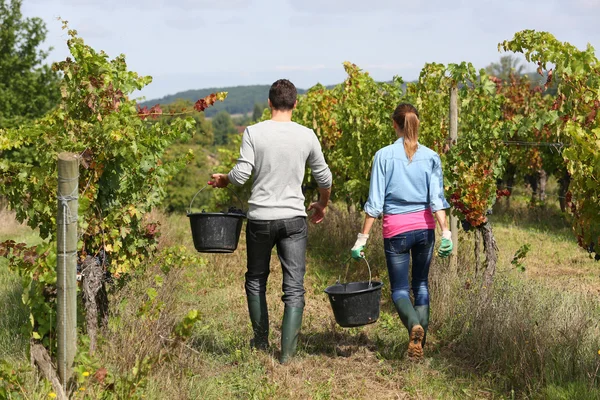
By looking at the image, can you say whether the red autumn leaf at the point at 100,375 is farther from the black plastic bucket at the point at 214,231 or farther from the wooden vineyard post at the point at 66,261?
the black plastic bucket at the point at 214,231

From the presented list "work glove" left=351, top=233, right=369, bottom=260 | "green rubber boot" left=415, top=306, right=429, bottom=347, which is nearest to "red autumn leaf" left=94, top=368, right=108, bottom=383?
"work glove" left=351, top=233, right=369, bottom=260

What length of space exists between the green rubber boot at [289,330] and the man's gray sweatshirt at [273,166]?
63cm

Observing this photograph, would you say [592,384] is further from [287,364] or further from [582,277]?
[582,277]

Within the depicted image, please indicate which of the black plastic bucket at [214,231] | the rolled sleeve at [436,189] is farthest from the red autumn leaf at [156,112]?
the rolled sleeve at [436,189]

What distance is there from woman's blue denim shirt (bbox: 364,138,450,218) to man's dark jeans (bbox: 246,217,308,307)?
502 mm

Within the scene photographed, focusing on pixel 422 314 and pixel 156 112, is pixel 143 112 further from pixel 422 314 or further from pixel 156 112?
pixel 422 314

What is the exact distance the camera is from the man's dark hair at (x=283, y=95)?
13.6ft

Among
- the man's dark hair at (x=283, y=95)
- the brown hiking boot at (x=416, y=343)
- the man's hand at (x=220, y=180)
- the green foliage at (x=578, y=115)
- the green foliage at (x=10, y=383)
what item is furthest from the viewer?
the man's hand at (x=220, y=180)

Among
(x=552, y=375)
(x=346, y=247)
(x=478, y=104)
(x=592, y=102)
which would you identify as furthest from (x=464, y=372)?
(x=346, y=247)

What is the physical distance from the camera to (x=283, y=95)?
4.13 metres

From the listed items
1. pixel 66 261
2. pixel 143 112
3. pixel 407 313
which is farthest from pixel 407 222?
pixel 66 261

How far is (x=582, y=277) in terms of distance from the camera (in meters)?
8.60

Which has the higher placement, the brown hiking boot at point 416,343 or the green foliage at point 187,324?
the green foliage at point 187,324

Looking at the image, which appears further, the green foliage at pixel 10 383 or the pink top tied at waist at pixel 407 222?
the pink top tied at waist at pixel 407 222
